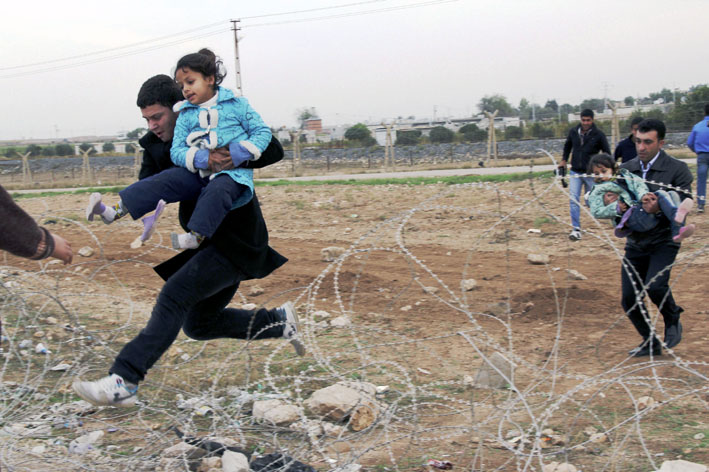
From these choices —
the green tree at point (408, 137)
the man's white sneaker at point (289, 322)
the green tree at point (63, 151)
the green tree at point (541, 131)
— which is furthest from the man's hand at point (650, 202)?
the green tree at point (63, 151)

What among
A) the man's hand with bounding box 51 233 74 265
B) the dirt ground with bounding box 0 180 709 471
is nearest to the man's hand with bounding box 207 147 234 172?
the dirt ground with bounding box 0 180 709 471

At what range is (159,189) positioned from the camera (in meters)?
3.30

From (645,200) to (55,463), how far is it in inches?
145

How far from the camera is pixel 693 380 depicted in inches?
165

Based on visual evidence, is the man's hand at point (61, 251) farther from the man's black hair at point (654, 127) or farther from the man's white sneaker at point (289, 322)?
the man's black hair at point (654, 127)

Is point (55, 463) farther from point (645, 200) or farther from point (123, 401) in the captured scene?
point (645, 200)

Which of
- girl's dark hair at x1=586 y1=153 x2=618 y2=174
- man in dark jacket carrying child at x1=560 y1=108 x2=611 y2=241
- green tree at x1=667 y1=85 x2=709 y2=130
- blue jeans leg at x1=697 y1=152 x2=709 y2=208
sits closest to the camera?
girl's dark hair at x1=586 y1=153 x2=618 y2=174

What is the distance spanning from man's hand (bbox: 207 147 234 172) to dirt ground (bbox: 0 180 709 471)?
689mm

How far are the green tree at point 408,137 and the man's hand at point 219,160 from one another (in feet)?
109

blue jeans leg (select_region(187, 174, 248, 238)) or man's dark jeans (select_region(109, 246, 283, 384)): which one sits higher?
blue jeans leg (select_region(187, 174, 248, 238))

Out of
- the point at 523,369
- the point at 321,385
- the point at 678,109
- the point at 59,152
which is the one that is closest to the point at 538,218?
the point at 523,369

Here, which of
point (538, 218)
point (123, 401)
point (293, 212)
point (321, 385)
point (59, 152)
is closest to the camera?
point (123, 401)

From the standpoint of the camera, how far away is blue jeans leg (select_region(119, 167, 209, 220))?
3266mm

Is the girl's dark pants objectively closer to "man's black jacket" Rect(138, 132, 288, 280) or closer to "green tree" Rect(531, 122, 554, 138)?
"man's black jacket" Rect(138, 132, 288, 280)
